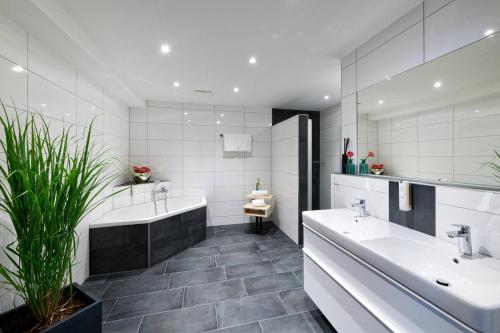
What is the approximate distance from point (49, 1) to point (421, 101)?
2624 mm

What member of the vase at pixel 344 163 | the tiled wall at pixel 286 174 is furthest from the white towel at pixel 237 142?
the vase at pixel 344 163

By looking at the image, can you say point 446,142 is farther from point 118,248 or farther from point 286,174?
point 118,248

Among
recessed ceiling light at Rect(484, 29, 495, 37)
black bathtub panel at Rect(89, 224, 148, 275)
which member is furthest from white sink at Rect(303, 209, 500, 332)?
black bathtub panel at Rect(89, 224, 148, 275)

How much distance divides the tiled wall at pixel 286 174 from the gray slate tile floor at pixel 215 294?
21.0 inches

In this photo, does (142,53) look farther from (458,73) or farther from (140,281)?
(458,73)

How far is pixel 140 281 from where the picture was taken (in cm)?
222

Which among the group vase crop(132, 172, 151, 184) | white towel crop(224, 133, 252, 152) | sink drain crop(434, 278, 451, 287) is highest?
white towel crop(224, 133, 252, 152)

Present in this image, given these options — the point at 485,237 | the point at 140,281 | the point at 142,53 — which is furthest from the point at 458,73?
the point at 140,281

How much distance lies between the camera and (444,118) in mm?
1309

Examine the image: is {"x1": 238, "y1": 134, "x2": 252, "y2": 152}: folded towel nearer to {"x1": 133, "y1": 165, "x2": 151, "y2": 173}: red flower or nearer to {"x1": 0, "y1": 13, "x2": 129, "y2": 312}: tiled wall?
→ {"x1": 133, "y1": 165, "x2": 151, "y2": 173}: red flower

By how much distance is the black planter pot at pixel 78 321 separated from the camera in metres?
1.00

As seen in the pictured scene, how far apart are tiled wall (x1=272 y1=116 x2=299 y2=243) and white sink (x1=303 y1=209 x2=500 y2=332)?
144 cm

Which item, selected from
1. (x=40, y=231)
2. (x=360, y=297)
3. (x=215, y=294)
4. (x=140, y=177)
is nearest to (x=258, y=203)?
(x=215, y=294)

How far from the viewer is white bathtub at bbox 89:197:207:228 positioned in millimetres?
2367
